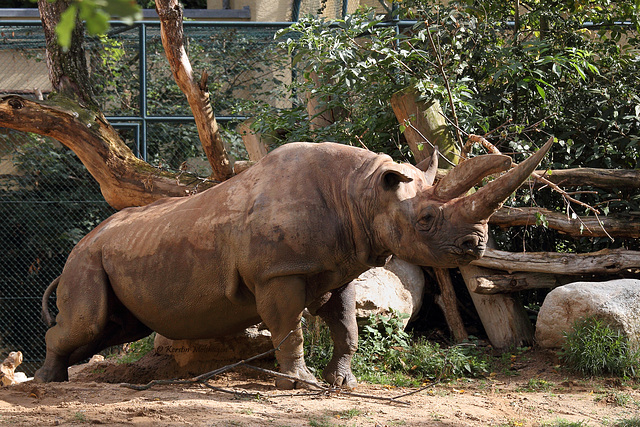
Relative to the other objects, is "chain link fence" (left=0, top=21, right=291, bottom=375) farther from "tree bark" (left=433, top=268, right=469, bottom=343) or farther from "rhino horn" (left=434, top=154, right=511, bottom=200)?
"rhino horn" (left=434, top=154, right=511, bottom=200)

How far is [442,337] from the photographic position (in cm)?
696

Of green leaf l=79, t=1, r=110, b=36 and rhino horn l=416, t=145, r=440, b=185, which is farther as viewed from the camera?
rhino horn l=416, t=145, r=440, b=185

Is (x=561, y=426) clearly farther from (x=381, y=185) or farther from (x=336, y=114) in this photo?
(x=336, y=114)

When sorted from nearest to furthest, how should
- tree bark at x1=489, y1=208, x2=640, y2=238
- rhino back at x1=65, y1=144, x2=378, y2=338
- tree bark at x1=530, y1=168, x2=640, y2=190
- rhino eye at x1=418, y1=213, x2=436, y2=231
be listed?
rhino eye at x1=418, y1=213, x2=436, y2=231 → rhino back at x1=65, y1=144, x2=378, y2=338 → tree bark at x1=489, y1=208, x2=640, y2=238 → tree bark at x1=530, y1=168, x2=640, y2=190

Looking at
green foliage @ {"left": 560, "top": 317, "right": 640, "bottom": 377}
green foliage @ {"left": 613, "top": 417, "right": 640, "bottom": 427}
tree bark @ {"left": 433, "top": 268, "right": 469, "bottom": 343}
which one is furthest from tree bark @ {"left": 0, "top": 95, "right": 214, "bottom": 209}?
green foliage @ {"left": 613, "top": 417, "right": 640, "bottom": 427}

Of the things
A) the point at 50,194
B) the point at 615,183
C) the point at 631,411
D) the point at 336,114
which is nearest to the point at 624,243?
the point at 615,183


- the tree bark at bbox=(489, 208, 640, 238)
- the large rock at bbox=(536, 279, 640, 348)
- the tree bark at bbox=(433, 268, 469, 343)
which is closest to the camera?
the large rock at bbox=(536, 279, 640, 348)

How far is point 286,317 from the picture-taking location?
184 inches

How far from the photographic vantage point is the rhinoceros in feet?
14.3

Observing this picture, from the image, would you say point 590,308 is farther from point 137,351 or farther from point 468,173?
point 137,351

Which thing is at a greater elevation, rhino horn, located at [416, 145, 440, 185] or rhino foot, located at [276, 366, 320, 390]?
rhino horn, located at [416, 145, 440, 185]

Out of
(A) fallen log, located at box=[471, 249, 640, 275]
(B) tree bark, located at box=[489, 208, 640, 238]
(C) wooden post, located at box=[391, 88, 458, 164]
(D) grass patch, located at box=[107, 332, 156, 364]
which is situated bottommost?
(D) grass patch, located at box=[107, 332, 156, 364]

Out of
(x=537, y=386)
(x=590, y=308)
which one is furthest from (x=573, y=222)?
(x=537, y=386)

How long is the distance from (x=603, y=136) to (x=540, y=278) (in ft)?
6.44
